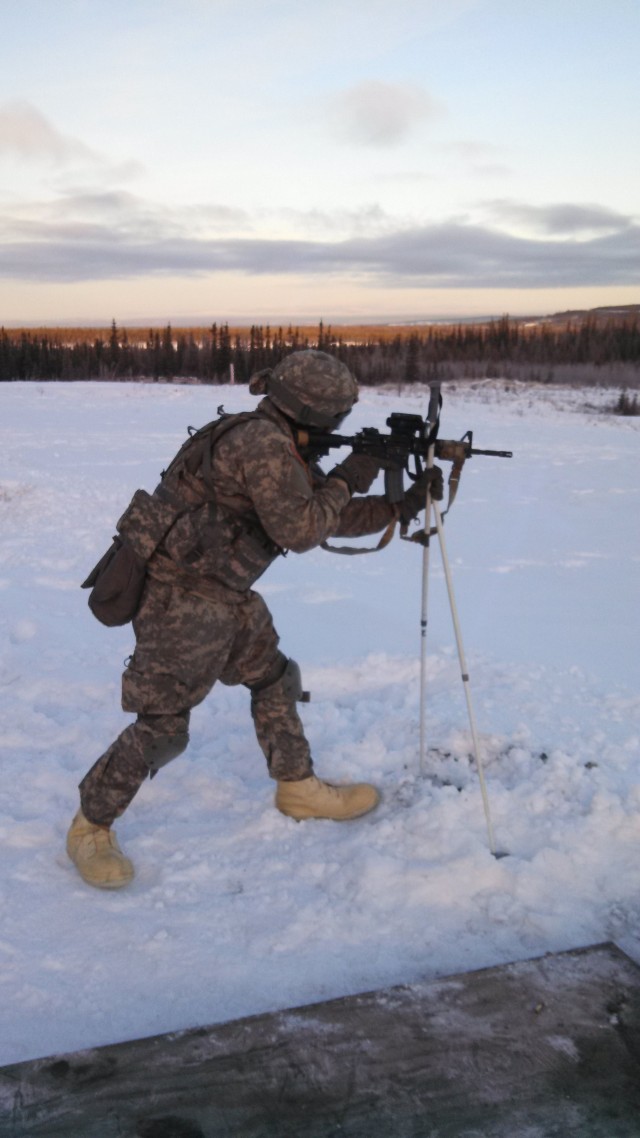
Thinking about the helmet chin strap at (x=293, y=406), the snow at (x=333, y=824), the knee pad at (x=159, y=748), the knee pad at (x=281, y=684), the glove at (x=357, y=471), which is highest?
the helmet chin strap at (x=293, y=406)

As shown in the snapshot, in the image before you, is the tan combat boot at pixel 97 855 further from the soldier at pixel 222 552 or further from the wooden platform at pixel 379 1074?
the wooden platform at pixel 379 1074

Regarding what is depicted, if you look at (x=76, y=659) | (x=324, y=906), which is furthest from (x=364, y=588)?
(x=324, y=906)

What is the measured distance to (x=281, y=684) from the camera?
388 centimetres

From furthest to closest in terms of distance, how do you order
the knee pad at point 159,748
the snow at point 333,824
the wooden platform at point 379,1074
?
the knee pad at point 159,748, the snow at point 333,824, the wooden platform at point 379,1074

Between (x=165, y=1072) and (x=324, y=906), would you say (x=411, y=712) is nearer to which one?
(x=324, y=906)

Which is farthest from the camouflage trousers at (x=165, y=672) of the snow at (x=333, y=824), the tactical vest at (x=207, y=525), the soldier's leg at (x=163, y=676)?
the snow at (x=333, y=824)

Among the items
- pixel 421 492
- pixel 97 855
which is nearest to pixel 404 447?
pixel 421 492

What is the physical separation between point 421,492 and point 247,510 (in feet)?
2.43

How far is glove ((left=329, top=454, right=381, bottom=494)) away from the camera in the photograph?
355cm

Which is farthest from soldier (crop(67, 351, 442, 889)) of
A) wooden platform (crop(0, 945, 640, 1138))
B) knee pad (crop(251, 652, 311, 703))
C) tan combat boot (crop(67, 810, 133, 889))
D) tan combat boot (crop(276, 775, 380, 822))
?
wooden platform (crop(0, 945, 640, 1138))

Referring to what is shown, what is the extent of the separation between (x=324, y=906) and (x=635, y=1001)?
1143 mm

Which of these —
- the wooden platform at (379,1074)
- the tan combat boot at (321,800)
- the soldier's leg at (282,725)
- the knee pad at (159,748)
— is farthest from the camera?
the tan combat boot at (321,800)

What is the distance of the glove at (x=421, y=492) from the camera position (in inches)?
143

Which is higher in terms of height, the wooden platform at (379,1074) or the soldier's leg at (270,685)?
the soldier's leg at (270,685)
